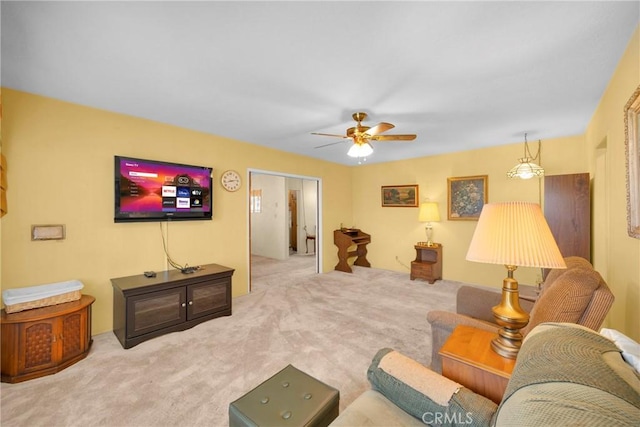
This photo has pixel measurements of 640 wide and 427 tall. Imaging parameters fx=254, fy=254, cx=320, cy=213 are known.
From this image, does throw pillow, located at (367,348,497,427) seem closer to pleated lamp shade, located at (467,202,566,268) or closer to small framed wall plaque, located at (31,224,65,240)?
pleated lamp shade, located at (467,202,566,268)

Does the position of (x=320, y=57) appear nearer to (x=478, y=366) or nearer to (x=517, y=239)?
(x=517, y=239)

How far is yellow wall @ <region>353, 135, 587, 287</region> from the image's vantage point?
150 inches

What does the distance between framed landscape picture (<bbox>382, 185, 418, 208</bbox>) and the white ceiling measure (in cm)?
228

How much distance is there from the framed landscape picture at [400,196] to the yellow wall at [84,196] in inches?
137

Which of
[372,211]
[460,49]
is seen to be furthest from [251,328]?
[372,211]

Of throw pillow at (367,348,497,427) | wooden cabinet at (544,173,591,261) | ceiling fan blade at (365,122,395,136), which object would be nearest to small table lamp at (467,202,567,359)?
throw pillow at (367,348,497,427)

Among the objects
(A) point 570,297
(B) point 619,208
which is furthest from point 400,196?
(A) point 570,297

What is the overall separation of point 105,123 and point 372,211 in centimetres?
477

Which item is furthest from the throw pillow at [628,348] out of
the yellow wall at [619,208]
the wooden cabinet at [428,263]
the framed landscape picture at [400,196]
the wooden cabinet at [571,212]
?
the framed landscape picture at [400,196]

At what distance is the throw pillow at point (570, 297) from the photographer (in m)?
1.15

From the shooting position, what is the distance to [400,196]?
17.5 feet

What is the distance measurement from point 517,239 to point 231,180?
3467mm

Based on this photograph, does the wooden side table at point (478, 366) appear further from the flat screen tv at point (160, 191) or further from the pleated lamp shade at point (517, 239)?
the flat screen tv at point (160, 191)

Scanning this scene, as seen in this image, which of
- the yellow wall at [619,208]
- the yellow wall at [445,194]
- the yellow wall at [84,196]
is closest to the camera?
the yellow wall at [619,208]
